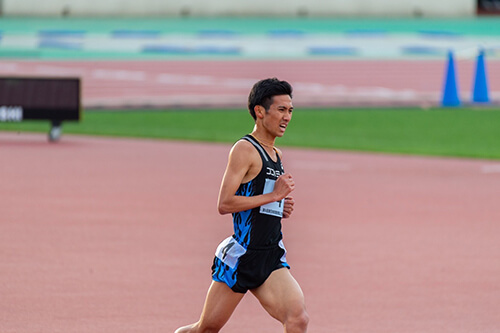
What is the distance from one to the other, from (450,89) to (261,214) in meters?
22.1

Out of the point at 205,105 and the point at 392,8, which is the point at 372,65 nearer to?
the point at 205,105

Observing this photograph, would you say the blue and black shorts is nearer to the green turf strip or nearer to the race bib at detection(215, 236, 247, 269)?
the race bib at detection(215, 236, 247, 269)

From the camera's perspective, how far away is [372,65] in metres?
37.3

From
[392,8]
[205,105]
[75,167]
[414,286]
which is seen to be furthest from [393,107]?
[392,8]

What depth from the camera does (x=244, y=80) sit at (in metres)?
33.1

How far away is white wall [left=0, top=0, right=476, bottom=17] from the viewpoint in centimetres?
5856

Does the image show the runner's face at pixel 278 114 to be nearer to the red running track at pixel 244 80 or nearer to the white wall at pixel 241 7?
the red running track at pixel 244 80

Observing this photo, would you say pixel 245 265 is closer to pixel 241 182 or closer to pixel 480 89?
pixel 241 182

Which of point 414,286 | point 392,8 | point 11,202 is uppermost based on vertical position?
point 414,286

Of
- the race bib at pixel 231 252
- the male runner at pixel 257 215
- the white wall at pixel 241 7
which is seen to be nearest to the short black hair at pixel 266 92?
the male runner at pixel 257 215

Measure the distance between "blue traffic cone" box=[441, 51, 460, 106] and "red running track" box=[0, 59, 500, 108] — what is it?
3.02ft

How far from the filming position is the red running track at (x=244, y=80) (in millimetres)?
28891

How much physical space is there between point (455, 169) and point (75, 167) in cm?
545

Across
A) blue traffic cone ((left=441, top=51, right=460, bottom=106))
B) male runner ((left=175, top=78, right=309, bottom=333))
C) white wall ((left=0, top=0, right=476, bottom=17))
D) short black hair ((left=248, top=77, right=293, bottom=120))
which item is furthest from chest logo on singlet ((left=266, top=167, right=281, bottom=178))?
white wall ((left=0, top=0, right=476, bottom=17))
